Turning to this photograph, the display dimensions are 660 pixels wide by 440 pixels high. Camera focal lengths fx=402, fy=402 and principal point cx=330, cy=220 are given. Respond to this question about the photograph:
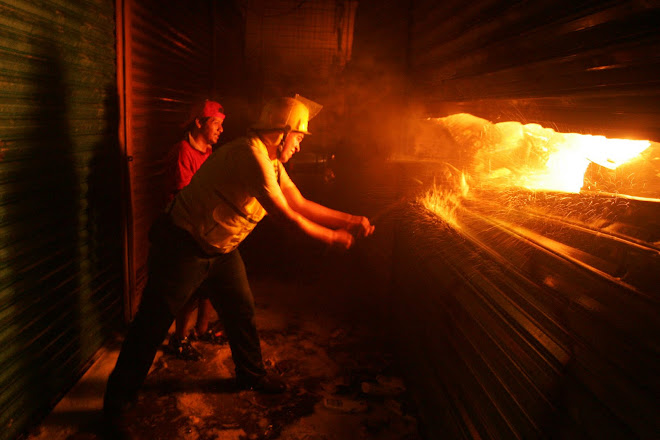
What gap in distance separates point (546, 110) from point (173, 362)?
13.1ft

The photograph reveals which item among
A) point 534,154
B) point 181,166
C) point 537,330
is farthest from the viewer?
point 181,166

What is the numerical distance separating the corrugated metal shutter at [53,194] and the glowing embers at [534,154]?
3237 mm

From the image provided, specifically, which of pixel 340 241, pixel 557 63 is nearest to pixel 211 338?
pixel 340 241

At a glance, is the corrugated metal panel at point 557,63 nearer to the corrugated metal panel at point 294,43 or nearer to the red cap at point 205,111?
the red cap at point 205,111

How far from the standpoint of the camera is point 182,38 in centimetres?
575

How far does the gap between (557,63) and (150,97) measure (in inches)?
167

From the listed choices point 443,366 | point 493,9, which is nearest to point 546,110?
point 493,9

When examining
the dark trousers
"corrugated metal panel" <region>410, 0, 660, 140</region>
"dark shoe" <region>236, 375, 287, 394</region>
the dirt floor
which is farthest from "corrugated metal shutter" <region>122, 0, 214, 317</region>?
"corrugated metal panel" <region>410, 0, 660, 140</region>

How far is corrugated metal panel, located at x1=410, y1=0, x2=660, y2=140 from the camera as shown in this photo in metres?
1.52

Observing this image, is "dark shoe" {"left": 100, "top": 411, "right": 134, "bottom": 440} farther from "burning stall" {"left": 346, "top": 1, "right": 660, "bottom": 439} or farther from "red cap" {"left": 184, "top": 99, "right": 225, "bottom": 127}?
"red cap" {"left": 184, "top": 99, "right": 225, "bottom": 127}

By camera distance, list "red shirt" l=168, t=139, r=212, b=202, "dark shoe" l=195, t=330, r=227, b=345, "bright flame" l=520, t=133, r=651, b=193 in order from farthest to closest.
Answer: "dark shoe" l=195, t=330, r=227, b=345 < "red shirt" l=168, t=139, r=212, b=202 < "bright flame" l=520, t=133, r=651, b=193

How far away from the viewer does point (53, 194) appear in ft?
10.1

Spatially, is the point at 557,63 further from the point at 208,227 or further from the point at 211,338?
the point at 211,338

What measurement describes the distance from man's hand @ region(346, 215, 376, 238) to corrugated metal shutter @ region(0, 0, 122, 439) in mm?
2312
